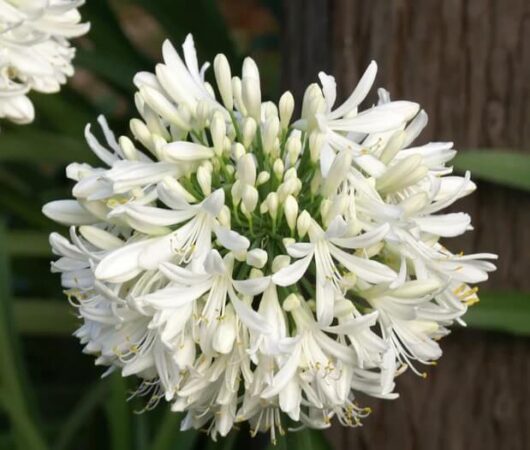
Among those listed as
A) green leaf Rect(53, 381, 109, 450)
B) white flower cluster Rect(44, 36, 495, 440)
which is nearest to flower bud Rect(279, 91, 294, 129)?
white flower cluster Rect(44, 36, 495, 440)

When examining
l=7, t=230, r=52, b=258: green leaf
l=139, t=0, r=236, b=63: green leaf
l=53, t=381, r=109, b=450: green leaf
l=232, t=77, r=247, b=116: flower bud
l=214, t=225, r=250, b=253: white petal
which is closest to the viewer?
l=214, t=225, r=250, b=253: white petal

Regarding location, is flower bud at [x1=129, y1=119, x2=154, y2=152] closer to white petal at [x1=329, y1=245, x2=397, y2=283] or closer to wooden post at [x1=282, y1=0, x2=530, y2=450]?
white petal at [x1=329, y1=245, x2=397, y2=283]

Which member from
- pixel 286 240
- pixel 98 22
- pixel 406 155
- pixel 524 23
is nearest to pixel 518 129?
pixel 524 23

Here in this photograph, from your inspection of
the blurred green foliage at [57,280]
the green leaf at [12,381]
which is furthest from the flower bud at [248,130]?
the green leaf at [12,381]

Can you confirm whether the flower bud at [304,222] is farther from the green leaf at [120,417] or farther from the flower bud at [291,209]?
the green leaf at [120,417]

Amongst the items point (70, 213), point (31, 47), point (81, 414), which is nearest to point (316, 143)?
point (70, 213)
